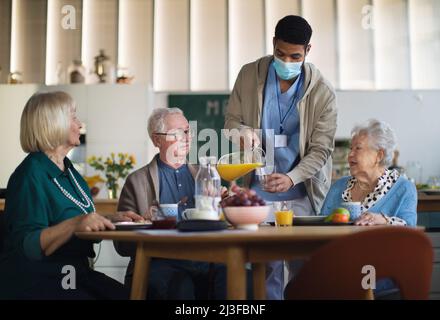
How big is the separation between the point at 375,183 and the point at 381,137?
0.69ft

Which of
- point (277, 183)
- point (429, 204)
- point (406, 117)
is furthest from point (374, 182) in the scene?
point (406, 117)

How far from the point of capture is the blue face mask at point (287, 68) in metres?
2.91

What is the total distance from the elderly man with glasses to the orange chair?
838mm

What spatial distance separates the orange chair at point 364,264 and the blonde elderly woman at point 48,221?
0.72m

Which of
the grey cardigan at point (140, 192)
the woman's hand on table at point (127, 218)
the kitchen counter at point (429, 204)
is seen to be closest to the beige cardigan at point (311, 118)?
the grey cardigan at point (140, 192)

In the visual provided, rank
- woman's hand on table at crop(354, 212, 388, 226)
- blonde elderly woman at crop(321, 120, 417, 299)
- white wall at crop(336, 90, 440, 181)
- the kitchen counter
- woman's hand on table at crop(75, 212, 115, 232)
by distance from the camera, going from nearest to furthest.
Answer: woman's hand on table at crop(75, 212, 115, 232) → woman's hand on table at crop(354, 212, 388, 226) → blonde elderly woman at crop(321, 120, 417, 299) → the kitchen counter → white wall at crop(336, 90, 440, 181)

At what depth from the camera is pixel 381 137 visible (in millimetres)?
2746

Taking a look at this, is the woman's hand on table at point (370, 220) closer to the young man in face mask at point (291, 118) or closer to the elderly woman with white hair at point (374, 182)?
the elderly woman with white hair at point (374, 182)

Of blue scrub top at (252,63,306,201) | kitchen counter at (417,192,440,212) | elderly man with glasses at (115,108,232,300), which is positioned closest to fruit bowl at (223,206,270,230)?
elderly man with glasses at (115,108,232,300)

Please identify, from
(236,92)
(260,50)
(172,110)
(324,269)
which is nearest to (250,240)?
(324,269)

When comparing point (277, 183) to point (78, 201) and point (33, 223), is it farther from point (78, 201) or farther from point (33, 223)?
point (33, 223)

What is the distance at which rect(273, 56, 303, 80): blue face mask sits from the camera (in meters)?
2.91

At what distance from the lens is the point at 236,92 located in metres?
A: 3.17

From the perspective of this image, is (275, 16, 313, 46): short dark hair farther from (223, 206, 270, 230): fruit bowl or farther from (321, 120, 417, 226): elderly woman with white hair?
(223, 206, 270, 230): fruit bowl
